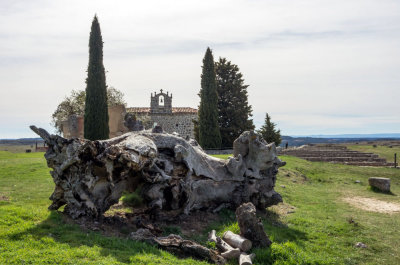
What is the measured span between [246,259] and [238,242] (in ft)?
2.24

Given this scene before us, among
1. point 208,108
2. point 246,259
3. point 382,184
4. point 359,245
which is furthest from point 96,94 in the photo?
point 359,245

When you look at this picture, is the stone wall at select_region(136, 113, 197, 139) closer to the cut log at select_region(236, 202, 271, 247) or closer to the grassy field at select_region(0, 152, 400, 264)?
the grassy field at select_region(0, 152, 400, 264)

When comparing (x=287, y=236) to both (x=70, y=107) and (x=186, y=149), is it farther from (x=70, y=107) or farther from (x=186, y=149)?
(x=70, y=107)

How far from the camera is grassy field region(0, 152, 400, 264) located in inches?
244

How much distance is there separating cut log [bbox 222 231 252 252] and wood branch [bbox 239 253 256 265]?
28cm

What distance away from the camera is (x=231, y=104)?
117 ft

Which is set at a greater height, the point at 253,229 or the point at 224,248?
the point at 253,229

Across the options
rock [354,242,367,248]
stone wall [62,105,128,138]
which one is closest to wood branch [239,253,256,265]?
rock [354,242,367,248]

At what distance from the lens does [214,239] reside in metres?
7.89

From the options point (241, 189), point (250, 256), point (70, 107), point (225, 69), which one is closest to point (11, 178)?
point (241, 189)

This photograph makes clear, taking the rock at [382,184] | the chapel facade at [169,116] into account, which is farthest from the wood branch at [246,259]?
the chapel facade at [169,116]

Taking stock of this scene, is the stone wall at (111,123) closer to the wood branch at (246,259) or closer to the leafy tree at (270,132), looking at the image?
the leafy tree at (270,132)

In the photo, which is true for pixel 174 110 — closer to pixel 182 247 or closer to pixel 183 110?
pixel 183 110

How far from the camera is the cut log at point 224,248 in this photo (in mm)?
7230
